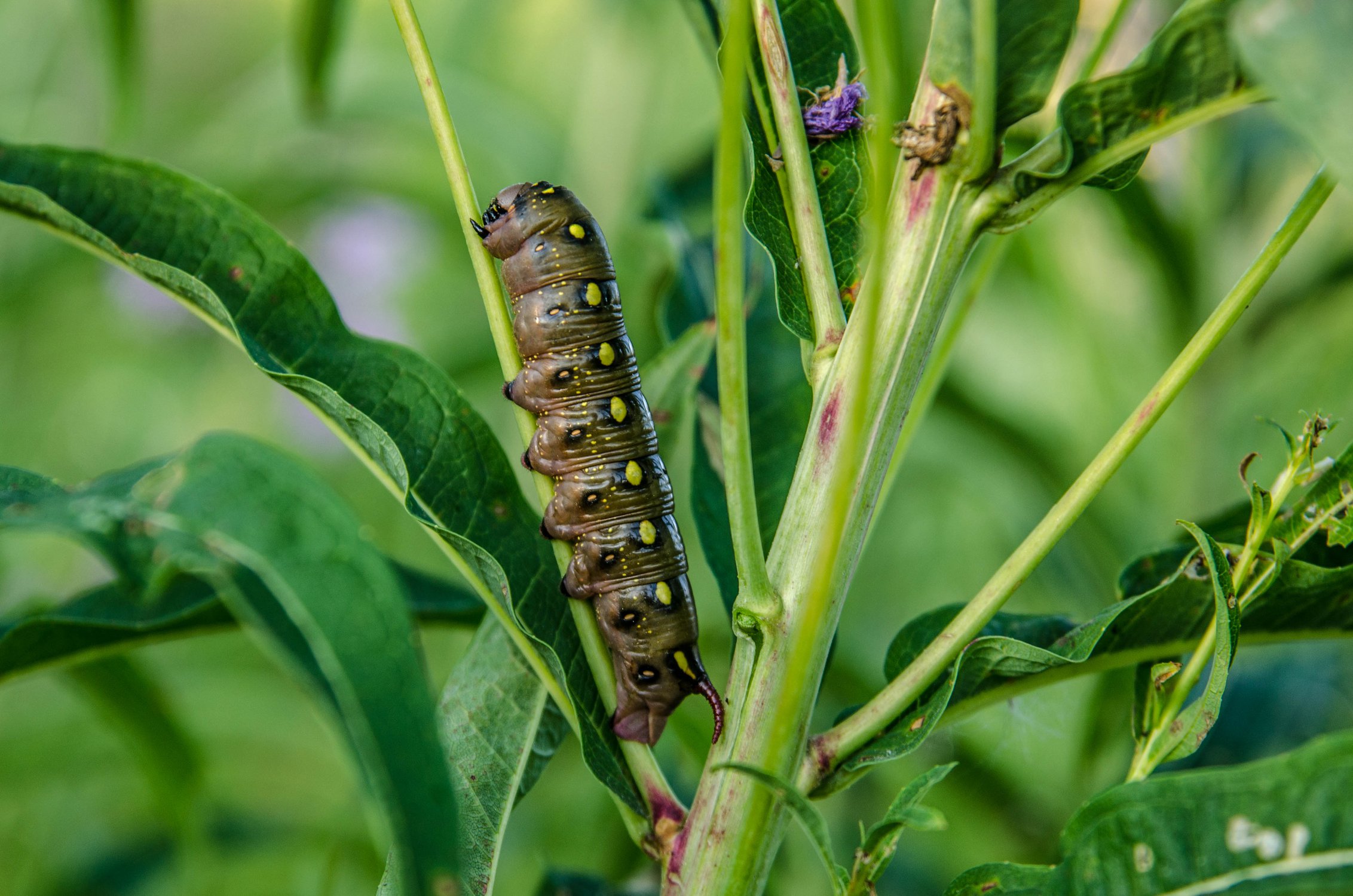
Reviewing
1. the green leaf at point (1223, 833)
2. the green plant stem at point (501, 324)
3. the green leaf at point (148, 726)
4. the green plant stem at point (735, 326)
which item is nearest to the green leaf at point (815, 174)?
the green plant stem at point (735, 326)

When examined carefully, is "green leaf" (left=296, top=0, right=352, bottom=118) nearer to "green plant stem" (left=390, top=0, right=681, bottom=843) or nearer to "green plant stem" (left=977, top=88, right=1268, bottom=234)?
"green plant stem" (left=390, top=0, right=681, bottom=843)

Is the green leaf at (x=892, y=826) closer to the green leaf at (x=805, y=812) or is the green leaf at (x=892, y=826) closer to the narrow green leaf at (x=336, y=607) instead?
the green leaf at (x=805, y=812)

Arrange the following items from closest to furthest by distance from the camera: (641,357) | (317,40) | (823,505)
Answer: (823,505) < (317,40) < (641,357)

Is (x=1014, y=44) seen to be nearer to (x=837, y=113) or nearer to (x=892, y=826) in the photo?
(x=837, y=113)

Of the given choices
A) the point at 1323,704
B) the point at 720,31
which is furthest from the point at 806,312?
the point at 1323,704

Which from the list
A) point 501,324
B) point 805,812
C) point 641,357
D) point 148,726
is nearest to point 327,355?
point 501,324

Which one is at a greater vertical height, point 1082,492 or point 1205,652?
point 1082,492

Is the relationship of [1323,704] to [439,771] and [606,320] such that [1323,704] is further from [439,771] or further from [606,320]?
[439,771]
